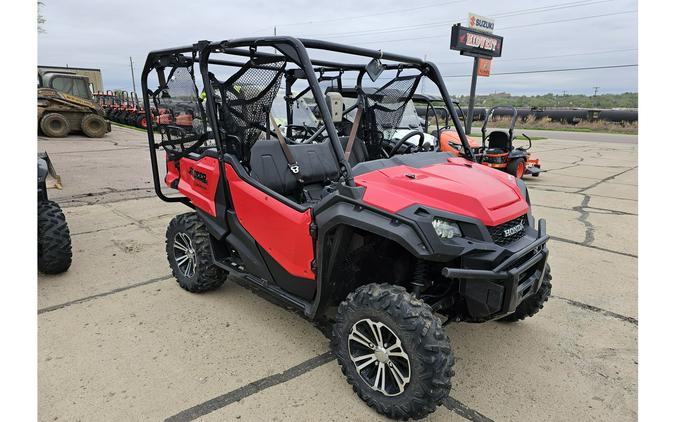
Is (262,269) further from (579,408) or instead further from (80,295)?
(579,408)

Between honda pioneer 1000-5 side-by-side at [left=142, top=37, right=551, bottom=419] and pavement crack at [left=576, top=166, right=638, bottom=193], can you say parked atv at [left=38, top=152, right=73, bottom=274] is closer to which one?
honda pioneer 1000-5 side-by-side at [left=142, top=37, right=551, bottom=419]

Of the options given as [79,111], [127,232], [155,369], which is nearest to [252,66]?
[155,369]

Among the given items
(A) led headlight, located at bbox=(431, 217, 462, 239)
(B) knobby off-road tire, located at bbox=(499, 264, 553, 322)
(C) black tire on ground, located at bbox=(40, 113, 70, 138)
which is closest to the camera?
(A) led headlight, located at bbox=(431, 217, 462, 239)

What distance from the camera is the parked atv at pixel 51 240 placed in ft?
12.6

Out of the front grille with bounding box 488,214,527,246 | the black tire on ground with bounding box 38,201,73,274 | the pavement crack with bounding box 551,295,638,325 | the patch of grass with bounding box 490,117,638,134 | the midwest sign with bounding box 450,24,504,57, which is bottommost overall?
the pavement crack with bounding box 551,295,638,325

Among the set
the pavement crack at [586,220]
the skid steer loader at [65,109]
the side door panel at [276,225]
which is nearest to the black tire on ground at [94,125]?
the skid steer loader at [65,109]

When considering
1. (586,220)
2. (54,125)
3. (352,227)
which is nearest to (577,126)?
(586,220)

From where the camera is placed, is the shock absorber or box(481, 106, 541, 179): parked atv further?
box(481, 106, 541, 179): parked atv

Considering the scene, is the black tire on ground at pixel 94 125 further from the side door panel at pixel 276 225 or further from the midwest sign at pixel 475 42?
the side door panel at pixel 276 225

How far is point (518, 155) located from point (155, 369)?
823 centimetres

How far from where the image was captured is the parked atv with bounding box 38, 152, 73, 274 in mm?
3855

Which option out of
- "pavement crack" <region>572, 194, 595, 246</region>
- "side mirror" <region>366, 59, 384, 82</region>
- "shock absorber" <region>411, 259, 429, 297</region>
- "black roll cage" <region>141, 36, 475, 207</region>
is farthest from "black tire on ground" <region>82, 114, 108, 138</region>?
"shock absorber" <region>411, 259, 429, 297</region>

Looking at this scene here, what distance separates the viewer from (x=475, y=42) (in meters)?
17.4

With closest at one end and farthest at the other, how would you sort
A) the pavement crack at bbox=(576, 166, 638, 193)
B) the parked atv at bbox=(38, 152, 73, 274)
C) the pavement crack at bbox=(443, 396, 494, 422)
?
the pavement crack at bbox=(443, 396, 494, 422)
the parked atv at bbox=(38, 152, 73, 274)
the pavement crack at bbox=(576, 166, 638, 193)
